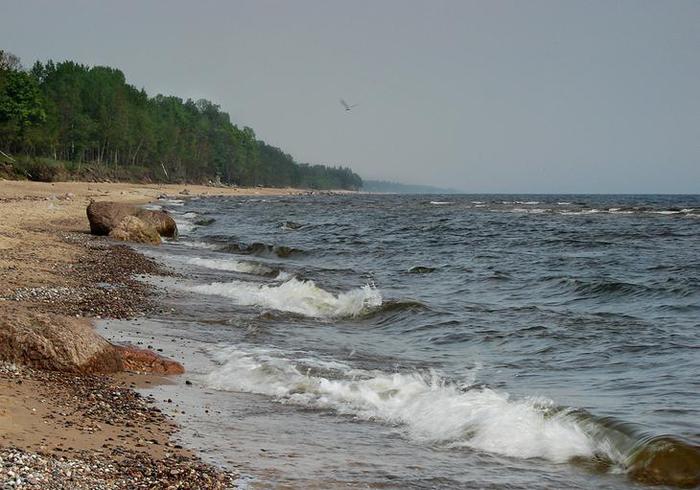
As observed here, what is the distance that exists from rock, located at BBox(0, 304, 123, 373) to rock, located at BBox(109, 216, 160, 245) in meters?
17.4

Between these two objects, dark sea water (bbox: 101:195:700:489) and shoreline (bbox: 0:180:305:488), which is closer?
shoreline (bbox: 0:180:305:488)

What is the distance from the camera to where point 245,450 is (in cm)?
652

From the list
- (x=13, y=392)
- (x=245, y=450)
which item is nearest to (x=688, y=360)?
(x=245, y=450)

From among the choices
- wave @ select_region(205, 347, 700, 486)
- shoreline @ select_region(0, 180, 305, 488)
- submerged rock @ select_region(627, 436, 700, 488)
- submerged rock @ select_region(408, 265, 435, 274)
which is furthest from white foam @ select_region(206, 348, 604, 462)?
submerged rock @ select_region(408, 265, 435, 274)

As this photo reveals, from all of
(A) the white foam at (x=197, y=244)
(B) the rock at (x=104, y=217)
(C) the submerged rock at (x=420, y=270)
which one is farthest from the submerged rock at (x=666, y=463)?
(A) the white foam at (x=197, y=244)

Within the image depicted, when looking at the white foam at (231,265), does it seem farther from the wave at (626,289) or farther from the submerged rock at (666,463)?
the submerged rock at (666,463)

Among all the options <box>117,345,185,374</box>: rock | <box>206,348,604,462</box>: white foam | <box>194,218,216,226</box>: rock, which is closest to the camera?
<box>206,348,604,462</box>: white foam

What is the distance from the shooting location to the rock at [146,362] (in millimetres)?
9125

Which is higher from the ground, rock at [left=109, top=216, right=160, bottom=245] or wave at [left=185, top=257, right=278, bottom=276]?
rock at [left=109, top=216, right=160, bottom=245]

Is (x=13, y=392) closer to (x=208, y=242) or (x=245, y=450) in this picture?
(x=245, y=450)

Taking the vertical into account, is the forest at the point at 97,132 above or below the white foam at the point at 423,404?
above

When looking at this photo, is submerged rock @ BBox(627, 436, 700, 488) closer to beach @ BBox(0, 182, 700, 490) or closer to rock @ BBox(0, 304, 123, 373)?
beach @ BBox(0, 182, 700, 490)

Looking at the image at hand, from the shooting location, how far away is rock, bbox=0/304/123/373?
26.7ft

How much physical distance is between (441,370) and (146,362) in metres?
3.98
